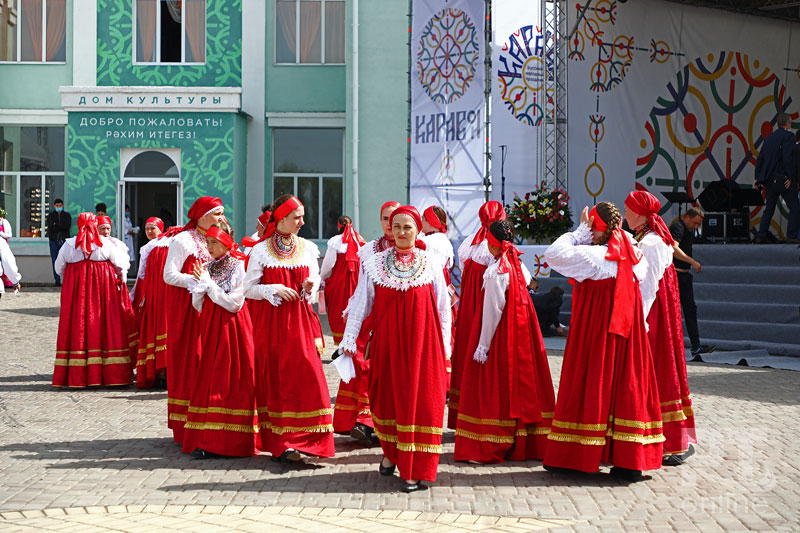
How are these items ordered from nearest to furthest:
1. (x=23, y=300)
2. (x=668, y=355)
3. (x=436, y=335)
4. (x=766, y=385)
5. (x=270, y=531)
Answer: (x=270, y=531) < (x=436, y=335) < (x=668, y=355) < (x=766, y=385) < (x=23, y=300)

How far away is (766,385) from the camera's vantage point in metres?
10.8

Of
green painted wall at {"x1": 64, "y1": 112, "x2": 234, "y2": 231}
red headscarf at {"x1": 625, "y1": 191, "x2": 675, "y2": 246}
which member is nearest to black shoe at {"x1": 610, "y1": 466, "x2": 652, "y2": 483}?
red headscarf at {"x1": 625, "y1": 191, "x2": 675, "y2": 246}

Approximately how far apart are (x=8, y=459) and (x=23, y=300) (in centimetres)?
1472

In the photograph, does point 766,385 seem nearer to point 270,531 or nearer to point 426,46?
point 270,531

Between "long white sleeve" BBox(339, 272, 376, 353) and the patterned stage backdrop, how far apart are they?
12853mm

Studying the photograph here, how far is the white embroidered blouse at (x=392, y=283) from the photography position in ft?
20.9

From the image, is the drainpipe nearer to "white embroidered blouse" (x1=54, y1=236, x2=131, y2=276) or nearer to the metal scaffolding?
the metal scaffolding

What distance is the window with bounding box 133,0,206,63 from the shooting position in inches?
969

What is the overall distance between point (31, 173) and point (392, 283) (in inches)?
823

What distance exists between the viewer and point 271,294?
6961 mm

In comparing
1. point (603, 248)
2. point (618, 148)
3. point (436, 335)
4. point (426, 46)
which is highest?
point (426, 46)

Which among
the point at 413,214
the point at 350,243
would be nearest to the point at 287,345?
the point at 413,214

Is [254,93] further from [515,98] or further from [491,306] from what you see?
[491,306]

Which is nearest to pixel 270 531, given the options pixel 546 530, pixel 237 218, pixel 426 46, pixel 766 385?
pixel 546 530
